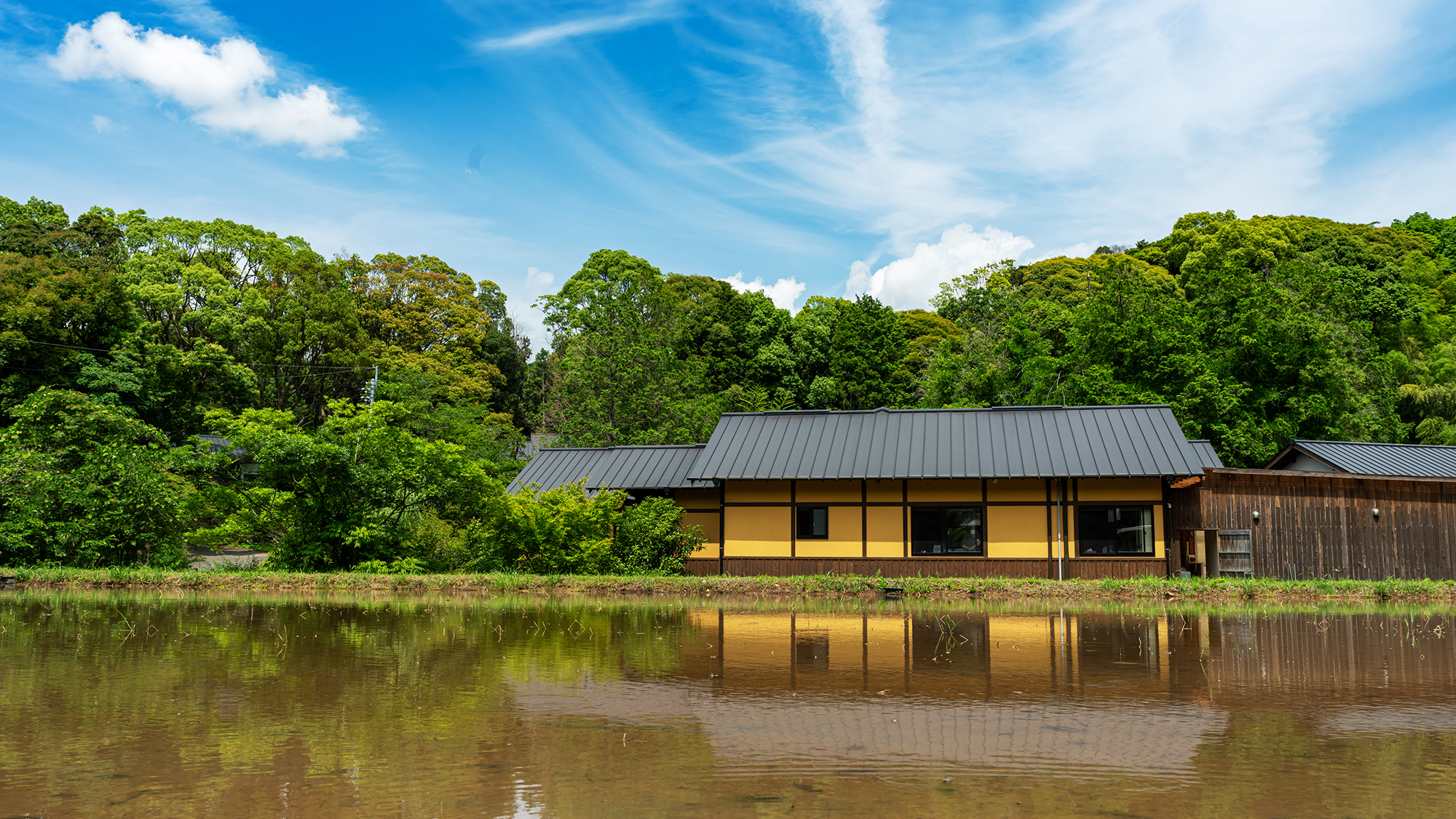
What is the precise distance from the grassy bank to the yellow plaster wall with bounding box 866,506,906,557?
9.95 feet

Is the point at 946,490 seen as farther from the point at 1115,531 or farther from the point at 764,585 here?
the point at 764,585

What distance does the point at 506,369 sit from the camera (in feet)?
186

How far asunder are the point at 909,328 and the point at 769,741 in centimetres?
5652

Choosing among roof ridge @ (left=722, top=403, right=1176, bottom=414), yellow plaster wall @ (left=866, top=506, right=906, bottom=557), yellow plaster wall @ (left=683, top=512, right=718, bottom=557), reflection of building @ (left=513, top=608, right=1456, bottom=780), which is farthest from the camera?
yellow plaster wall @ (left=683, top=512, right=718, bottom=557)

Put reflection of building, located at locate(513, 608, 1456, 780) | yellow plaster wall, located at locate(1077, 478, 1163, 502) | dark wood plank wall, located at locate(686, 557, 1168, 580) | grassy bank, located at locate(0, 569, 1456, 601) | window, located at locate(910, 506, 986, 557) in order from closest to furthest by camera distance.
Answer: reflection of building, located at locate(513, 608, 1456, 780) < grassy bank, located at locate(0, 569, 1456, 601) < dark wood plank wall, located at locate(686, 557, 1168, 580) < yellow plaster wall, located at locate(1077, 478, 1163, 502) < window, located at locate(910, 506, 986, 557)

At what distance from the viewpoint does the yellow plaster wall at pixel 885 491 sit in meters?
23.5

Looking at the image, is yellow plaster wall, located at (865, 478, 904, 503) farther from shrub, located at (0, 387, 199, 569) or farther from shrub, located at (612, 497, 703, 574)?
shrub, located at (0, 387, 199, 569)

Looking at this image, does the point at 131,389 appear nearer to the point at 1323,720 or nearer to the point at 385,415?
the point at 385,415

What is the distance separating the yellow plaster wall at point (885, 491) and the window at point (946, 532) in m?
0.52

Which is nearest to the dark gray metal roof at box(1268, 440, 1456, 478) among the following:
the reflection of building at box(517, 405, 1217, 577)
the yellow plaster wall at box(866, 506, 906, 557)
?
the reflection of building at box(517, 405, 1217, 577)

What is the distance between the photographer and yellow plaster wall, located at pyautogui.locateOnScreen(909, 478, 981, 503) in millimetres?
23156

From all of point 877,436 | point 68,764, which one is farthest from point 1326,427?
point 68,764

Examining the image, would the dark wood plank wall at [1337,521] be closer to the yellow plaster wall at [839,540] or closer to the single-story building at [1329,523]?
the single-story building at [1329,523]

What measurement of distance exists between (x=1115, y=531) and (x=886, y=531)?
567 cm
